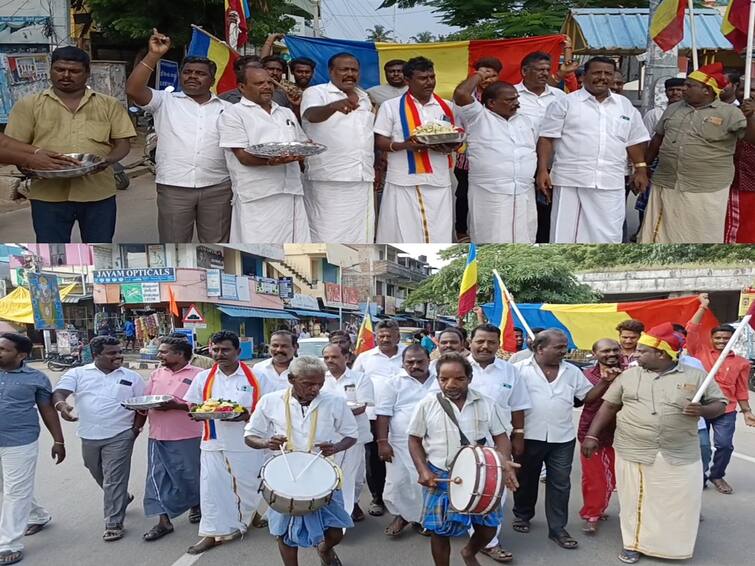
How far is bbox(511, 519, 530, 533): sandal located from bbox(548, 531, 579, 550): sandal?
20cm

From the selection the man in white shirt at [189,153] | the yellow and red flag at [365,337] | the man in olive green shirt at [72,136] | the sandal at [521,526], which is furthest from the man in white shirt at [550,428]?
the man in olive green shirt at [72,136]

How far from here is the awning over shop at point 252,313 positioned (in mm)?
4750

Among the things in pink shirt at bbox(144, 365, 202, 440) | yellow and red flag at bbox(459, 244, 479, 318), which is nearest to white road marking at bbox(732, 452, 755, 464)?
yellow and red flag at bbox(459, 244, 479, 318)

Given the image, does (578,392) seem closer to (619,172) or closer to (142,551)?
(619,172)

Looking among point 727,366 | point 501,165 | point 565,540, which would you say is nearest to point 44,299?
point 501,165

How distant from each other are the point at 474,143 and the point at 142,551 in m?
3.42

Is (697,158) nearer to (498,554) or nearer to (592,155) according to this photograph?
(592,155)

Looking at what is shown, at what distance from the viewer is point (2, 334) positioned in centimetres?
435

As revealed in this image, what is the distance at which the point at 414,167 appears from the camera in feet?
16.8

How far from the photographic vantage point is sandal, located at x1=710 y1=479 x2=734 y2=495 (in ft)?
17.5

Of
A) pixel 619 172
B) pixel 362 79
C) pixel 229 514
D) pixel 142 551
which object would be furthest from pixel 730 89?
pixel 142 551

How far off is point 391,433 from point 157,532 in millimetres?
1563

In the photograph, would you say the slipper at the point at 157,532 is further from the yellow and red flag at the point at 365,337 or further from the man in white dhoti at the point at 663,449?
the man in white dhoti at the point at 663,449

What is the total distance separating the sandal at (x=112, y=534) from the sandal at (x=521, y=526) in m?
2.44
